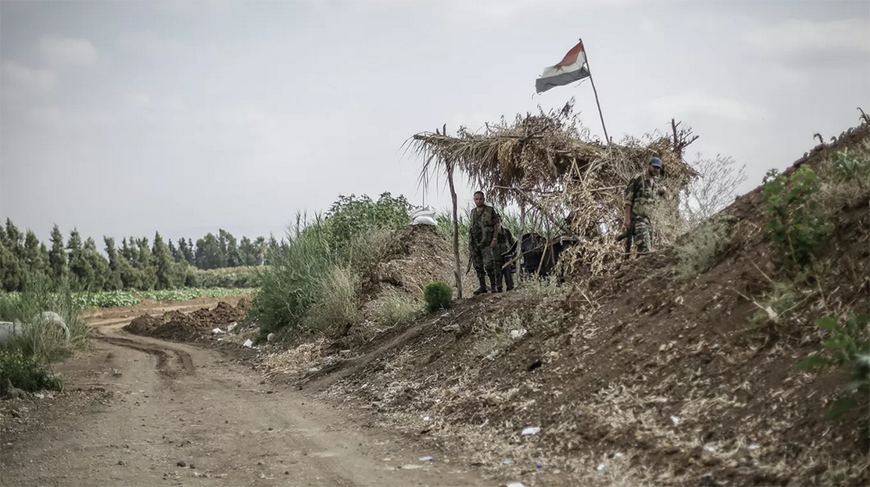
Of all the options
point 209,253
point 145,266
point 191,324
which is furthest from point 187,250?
point 191,324

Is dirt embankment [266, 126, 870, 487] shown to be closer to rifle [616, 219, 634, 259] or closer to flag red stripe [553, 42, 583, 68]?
rifle [616, 219, 634, 259]

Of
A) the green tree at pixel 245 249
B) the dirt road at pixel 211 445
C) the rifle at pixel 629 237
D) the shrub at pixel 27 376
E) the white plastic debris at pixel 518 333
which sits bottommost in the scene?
the dirt road at pixel 211 445

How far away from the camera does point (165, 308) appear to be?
33.2 m

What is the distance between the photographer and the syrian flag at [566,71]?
12805 millimetres

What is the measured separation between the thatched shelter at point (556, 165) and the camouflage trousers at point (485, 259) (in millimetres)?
908

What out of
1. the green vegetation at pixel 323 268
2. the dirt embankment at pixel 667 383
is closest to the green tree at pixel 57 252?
the green vegetation at pixel 323 268

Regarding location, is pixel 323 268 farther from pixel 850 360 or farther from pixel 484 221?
pixel 850 360

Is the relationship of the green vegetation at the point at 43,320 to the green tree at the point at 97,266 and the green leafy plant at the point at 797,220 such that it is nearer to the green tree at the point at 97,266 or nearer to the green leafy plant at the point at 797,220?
the green leafy plant at the point at 797,220

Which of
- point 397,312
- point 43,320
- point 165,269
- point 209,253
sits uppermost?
point 209,253

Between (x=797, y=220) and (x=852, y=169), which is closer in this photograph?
(x=797, y=220)

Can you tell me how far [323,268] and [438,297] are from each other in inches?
187

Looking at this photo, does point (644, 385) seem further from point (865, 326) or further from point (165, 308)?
point (165, 308)

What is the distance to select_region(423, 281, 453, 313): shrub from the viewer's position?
1237 centimetres

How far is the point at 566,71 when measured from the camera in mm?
12898
